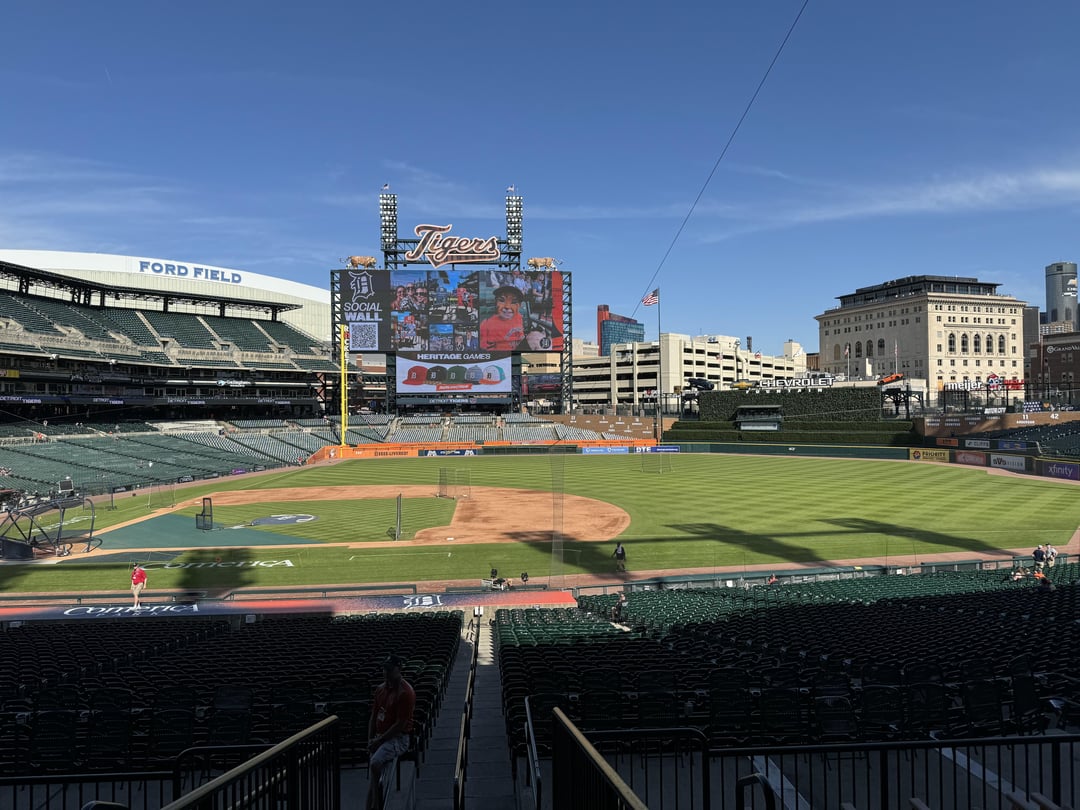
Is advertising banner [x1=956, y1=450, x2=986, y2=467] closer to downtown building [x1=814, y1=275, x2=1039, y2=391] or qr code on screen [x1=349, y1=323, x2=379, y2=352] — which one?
qr code on screen [x1=349, y1=323, x2=379, y2=352]

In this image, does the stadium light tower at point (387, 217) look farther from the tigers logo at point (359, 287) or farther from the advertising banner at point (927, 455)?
the advertising banner at point (927, 455)

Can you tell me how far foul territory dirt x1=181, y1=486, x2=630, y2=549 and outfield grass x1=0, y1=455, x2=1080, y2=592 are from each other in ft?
5.03

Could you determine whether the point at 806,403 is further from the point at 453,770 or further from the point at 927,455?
the point at 453,770

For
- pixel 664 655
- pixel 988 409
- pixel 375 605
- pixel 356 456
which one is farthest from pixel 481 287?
pixel 664 655

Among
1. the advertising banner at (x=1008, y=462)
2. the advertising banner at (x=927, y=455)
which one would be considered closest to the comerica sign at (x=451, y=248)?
the advertising banner at (x=927, y=455)

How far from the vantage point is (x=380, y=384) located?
422 feet

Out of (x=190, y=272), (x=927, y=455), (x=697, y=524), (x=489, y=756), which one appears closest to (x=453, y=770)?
(x=489, y=756)

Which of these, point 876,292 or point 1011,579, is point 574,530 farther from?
point 876,292

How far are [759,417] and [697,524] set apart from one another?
222 feet

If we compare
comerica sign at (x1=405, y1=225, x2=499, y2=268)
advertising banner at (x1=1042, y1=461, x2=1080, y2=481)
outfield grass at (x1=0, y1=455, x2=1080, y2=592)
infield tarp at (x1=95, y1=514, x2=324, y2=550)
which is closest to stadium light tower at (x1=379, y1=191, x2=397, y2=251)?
comerica sign at (x1=405, y1=225, x2=499, y2=268)

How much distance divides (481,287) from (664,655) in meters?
93.3

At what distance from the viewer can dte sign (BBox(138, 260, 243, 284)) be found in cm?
11212

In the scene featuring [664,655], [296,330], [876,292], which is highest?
[876,292]

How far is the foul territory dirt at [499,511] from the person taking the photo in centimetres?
3988
